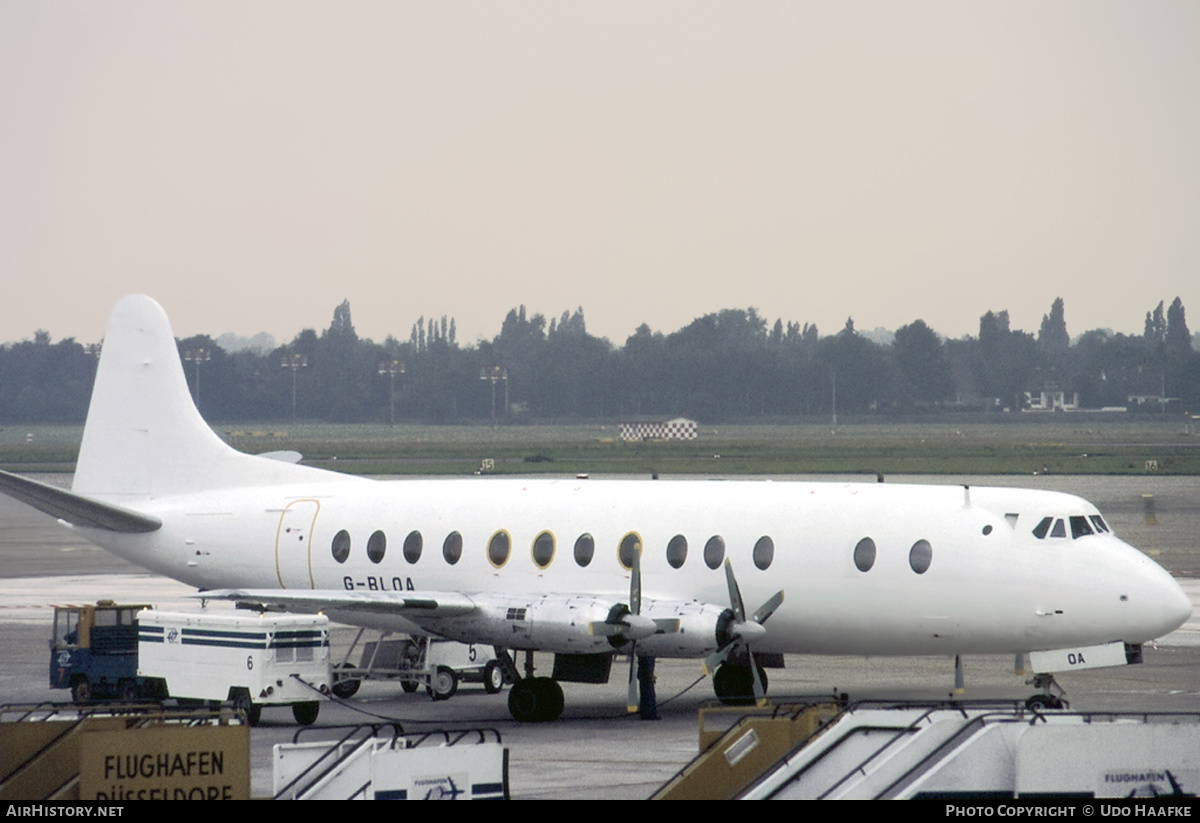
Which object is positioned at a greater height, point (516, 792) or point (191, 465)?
point (191, 465)

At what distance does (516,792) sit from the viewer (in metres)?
19.8

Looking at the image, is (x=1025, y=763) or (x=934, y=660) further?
(x=934, y=660)

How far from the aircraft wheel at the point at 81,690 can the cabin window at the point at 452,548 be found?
6.73 m

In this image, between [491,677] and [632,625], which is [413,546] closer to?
[491,677]

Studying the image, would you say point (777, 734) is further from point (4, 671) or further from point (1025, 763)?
point (4, 671)

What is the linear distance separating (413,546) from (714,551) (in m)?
6.00

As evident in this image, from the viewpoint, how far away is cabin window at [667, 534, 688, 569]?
26922 millimetres

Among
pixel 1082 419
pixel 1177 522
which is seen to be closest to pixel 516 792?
pixel 1177 522

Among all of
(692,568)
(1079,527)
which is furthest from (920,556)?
(692,568)

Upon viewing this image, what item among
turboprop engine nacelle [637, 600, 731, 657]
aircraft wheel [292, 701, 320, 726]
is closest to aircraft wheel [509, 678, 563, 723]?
turboprop engine nacelle [637, 600, 731, 657]

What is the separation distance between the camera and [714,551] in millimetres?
26766

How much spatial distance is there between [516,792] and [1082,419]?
620ft

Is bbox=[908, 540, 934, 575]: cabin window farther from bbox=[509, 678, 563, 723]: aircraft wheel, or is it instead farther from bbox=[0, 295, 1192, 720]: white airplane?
bbox=[509, 678, 563, 723]: aircraft wheel

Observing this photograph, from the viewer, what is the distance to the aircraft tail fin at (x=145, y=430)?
110 ft
